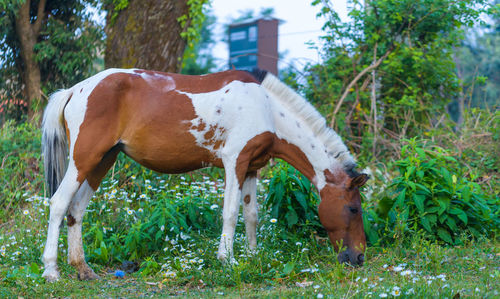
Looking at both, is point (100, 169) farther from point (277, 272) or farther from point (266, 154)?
point (277, 272)

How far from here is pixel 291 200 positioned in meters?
5.44

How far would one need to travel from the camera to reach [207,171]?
7828 mm

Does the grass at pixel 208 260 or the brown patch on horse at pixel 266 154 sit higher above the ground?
the brown patch on horse at pixel 266 154

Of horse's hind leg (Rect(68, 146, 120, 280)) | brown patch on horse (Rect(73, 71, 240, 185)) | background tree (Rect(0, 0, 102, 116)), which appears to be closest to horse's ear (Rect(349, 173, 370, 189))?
brown patch on horse (Rect(73, 71, 240, 185))

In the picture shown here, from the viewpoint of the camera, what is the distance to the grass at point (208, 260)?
151 inches

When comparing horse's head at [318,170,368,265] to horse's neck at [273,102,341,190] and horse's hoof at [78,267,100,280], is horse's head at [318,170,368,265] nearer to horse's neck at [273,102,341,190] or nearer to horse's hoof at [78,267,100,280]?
horse's neck at [273,102,341,190]

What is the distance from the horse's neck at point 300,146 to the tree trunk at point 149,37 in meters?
4.37

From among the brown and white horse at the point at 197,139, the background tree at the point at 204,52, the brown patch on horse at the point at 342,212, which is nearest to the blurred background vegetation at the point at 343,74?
the brown and white horse at the point at 197,139

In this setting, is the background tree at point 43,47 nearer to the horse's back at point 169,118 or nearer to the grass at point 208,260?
the grass at point 208,260

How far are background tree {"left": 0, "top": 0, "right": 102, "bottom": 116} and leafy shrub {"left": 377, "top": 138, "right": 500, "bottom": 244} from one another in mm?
6781

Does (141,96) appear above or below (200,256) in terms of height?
above

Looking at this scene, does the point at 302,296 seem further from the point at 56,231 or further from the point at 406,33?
the point at 406,33

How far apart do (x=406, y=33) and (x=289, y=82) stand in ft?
7.49

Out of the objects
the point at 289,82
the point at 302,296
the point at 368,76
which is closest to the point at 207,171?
the point at 289,82
